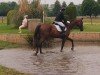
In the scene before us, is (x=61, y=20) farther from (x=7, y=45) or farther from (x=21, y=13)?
(x=21, y=13)

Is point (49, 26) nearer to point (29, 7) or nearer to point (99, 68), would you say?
point (99, 68)

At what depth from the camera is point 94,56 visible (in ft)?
62.1

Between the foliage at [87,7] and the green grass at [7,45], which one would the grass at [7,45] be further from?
the foliage at [87,7]

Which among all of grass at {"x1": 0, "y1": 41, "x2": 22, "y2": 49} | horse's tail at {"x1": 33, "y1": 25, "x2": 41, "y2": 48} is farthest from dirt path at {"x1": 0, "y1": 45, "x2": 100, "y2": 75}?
grass at {"x1": 0, "y1": 41, "x2": 22, "y2": 49}

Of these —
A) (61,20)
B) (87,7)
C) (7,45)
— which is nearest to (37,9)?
(7,45)

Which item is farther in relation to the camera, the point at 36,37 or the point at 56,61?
the point at 36,37

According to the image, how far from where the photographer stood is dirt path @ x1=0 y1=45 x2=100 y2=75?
14.7m

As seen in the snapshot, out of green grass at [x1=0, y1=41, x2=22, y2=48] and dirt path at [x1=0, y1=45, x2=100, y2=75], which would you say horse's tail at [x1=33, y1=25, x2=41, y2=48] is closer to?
dirt path at [x1=0, y1=45, x2=100, y2=75]

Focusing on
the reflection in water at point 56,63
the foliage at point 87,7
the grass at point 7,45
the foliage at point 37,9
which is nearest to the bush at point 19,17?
the foliage at point 37,9

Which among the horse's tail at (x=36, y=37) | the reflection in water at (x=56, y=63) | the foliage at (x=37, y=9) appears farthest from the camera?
the foliage at (x=37, y=9)

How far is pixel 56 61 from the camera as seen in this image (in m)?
17.5

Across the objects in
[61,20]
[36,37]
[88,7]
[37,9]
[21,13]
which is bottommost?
[88,7]

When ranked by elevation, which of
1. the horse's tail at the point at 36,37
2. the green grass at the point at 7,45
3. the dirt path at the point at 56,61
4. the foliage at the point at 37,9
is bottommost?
the green grass at the point at 7,45

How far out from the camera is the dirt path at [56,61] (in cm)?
1470
